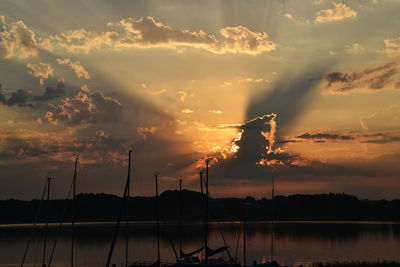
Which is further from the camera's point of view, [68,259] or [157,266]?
[68,259]

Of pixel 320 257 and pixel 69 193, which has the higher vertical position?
pixel 69 193

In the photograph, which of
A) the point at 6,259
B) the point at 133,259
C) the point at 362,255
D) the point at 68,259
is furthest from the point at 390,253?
the point at 6,259

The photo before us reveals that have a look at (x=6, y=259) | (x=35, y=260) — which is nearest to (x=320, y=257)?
A: (x=35, y=260)

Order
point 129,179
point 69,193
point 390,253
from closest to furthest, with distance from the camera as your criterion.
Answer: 1. point 129,179
2. point 69,193
3. point 390,253

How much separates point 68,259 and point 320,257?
58101mm

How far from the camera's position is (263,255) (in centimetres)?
10881

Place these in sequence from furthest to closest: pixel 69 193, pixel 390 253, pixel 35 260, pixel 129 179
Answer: pixel 390 253, pixel 35 260, pixel 69 193, pixel 129 179

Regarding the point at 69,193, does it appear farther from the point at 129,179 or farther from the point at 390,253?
the point at 390,253

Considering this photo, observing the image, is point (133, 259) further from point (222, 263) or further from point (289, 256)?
point (222, 263)

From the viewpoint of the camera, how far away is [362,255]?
359 ft

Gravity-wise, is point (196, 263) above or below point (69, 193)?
below

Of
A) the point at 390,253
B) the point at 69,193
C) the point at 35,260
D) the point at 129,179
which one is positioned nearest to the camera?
the point at 129,179

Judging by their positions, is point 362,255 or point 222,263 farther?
point 362,255

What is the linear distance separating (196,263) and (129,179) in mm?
15821
